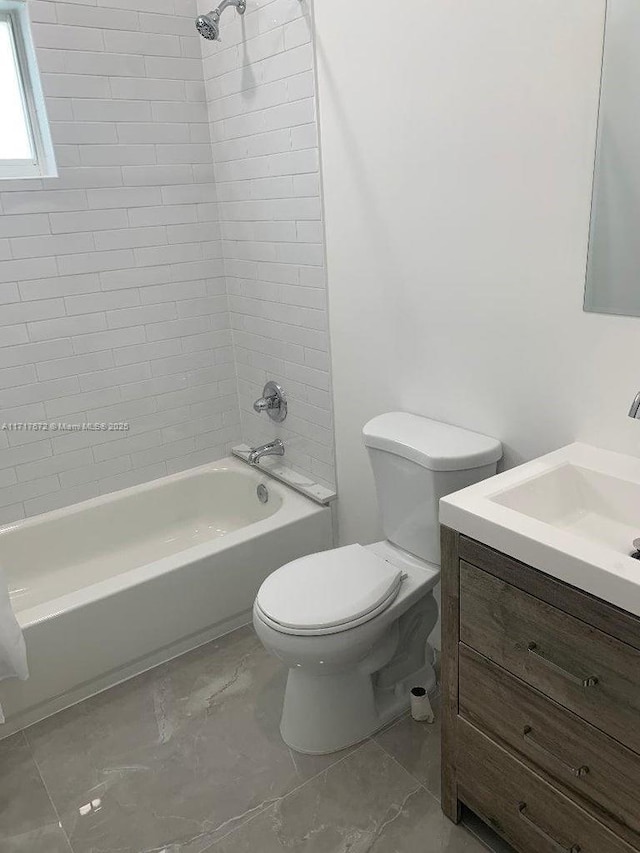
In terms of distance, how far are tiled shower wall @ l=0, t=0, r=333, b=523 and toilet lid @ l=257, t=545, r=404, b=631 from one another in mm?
693

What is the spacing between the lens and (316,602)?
1.78m

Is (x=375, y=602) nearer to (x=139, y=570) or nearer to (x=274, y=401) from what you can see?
(x=139, y=570)

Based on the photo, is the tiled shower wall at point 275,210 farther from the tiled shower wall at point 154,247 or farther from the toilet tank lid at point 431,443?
the toilet tank lid at point 431,443

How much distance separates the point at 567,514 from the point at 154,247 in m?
1.97

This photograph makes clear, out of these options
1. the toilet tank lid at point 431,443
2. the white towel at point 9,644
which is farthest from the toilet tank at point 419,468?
the white towel at point 9,644

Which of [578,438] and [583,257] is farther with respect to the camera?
[578,438]

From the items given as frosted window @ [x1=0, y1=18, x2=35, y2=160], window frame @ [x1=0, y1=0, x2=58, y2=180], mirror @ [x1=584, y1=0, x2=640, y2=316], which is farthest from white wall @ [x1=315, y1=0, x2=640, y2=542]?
frosted window @ [x1=0, y1=18, x2=35, y2=160]

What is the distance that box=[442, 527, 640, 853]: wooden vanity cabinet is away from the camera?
1158 millimetres

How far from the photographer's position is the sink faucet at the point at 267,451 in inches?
111

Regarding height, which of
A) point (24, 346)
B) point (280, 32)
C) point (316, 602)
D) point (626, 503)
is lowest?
point (316, 602)

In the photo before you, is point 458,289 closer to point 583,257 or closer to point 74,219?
point 583,257

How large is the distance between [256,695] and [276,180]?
5.95 ft

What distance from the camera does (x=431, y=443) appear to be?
1839 mm

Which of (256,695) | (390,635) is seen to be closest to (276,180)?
(390,635)
